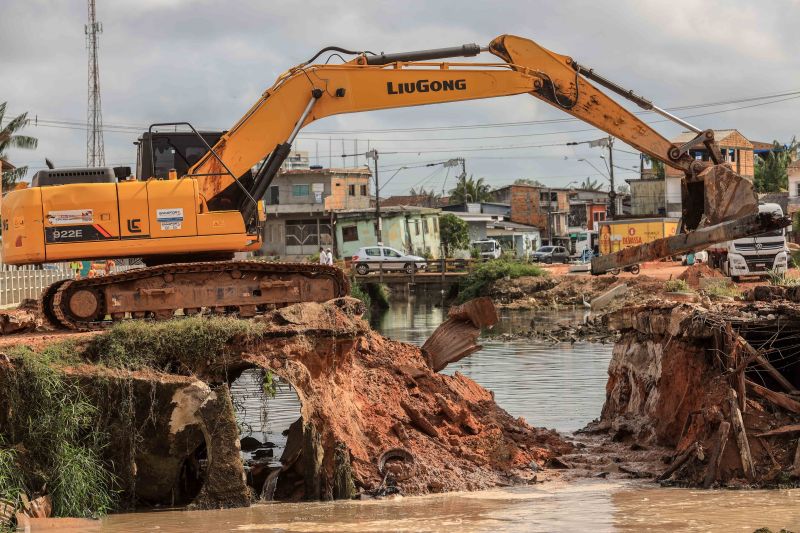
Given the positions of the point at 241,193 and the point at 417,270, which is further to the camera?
the point at 417,270

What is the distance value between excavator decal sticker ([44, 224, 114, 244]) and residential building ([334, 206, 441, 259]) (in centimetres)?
6531

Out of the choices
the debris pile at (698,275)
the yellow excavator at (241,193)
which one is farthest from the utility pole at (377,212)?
the yellow excavator at (241,193)

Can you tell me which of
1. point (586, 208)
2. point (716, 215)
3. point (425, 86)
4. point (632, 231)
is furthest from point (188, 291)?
point (586, 208)

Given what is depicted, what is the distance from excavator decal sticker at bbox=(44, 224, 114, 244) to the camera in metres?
17.0

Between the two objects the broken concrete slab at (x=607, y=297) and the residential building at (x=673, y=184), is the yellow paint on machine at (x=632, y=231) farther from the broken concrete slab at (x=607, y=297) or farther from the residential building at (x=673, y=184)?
the residential building at (x=673, y=184)

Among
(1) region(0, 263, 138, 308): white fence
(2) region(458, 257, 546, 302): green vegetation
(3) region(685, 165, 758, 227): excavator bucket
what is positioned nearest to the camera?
(3) region(685, 165, 758, 227): excavator bucket

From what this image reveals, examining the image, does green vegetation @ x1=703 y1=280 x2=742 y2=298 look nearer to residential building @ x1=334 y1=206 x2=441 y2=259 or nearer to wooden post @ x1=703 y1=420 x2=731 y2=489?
wooden post @ x1=703 y1=420 x2=731 y2=489

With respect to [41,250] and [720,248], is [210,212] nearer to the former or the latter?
[41,250]

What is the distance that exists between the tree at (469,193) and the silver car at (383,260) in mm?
51139

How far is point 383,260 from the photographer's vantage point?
6900 cm

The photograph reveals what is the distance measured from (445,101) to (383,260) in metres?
50.1

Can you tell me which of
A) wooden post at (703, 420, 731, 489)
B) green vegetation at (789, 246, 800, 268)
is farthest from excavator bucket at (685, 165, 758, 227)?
green vegetation at (789, 246, 800, 268)

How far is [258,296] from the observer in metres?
17.2

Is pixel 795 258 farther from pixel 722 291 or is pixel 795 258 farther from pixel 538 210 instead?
pixel 538 210
